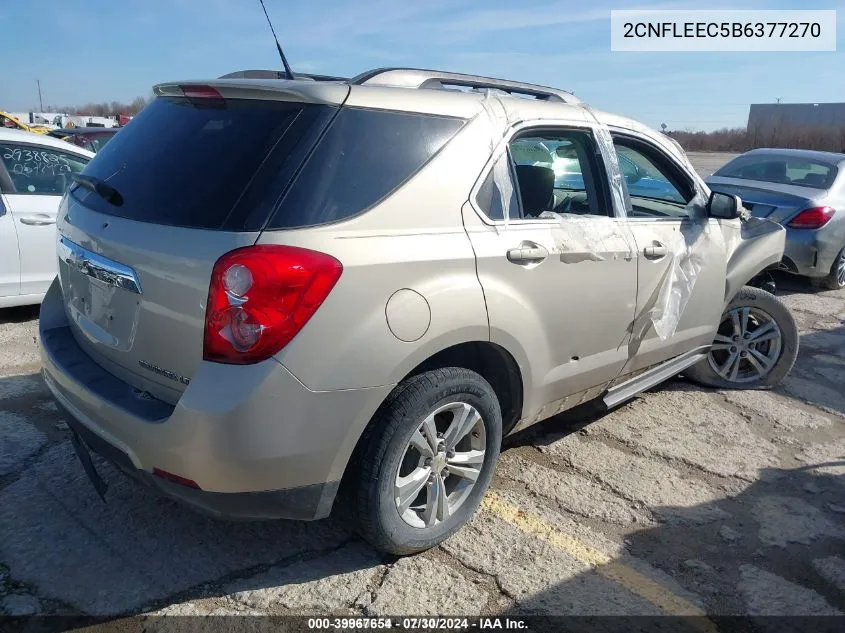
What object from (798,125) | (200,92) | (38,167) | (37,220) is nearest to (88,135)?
(38,167)

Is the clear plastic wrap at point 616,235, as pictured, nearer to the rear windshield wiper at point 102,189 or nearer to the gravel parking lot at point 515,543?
the gravel parking lot at point 515,543

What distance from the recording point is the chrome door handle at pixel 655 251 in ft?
11.7

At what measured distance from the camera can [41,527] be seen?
2.85m

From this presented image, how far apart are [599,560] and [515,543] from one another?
0.35 meters

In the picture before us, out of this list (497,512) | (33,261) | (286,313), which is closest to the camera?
(286,313)

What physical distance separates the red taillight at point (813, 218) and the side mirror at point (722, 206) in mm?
4085

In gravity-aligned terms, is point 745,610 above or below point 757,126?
above

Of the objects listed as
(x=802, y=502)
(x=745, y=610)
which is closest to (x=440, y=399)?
(x=745, y=610)

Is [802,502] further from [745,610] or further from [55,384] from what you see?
[55,384]

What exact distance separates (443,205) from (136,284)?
1.12 meters

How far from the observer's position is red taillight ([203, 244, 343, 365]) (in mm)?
2162

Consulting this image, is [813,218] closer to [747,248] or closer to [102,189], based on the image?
[747,248]

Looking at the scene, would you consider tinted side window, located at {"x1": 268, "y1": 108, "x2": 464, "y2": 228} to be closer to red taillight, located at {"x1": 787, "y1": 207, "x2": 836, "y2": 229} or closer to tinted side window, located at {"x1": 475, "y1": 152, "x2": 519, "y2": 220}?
tinted side window, located at {"x1": 475, "y1": 152, "x2": 519, "y2": 220}

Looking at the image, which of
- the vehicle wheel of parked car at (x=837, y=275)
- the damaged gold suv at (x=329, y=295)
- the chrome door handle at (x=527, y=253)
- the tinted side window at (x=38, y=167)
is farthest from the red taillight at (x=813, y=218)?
the tinted side window at (x=38, y=167)
